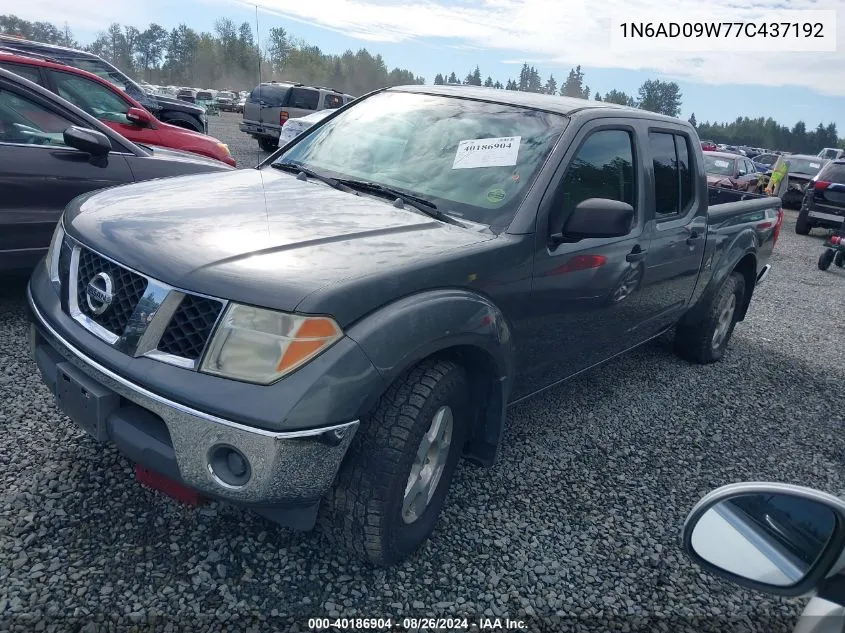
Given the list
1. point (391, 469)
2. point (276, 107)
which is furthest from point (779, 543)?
point (276, 107)

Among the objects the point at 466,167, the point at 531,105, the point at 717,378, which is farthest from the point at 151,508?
the point at 717,378

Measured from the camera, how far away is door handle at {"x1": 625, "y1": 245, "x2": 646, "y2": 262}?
3.51 meters

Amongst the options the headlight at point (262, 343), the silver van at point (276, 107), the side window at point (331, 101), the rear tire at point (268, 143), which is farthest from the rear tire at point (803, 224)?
the headlight at point (262, 343)

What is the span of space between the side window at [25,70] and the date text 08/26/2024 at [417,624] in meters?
6.32

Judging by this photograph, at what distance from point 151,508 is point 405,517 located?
103cm

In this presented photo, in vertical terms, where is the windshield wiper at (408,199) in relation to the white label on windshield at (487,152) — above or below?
below

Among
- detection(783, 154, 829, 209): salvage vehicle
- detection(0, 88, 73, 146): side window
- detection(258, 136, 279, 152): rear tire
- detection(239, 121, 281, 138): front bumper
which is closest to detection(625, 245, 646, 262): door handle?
detection(0, 88, 73, 146): side window

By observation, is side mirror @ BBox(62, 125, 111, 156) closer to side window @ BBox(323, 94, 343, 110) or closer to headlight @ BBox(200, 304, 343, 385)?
headlight @ BBox(200, 304, 343, 385)

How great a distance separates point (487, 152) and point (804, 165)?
21020 mm

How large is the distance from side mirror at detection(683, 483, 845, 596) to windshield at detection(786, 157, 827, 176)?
2196cm

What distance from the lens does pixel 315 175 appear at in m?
3.35

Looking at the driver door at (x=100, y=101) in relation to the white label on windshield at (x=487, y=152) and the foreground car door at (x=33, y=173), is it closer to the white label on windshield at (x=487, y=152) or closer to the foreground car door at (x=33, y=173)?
the foreground car door at (x=33, y=173)

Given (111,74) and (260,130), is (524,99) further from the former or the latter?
(260,130)

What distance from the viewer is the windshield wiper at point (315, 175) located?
315 cm
